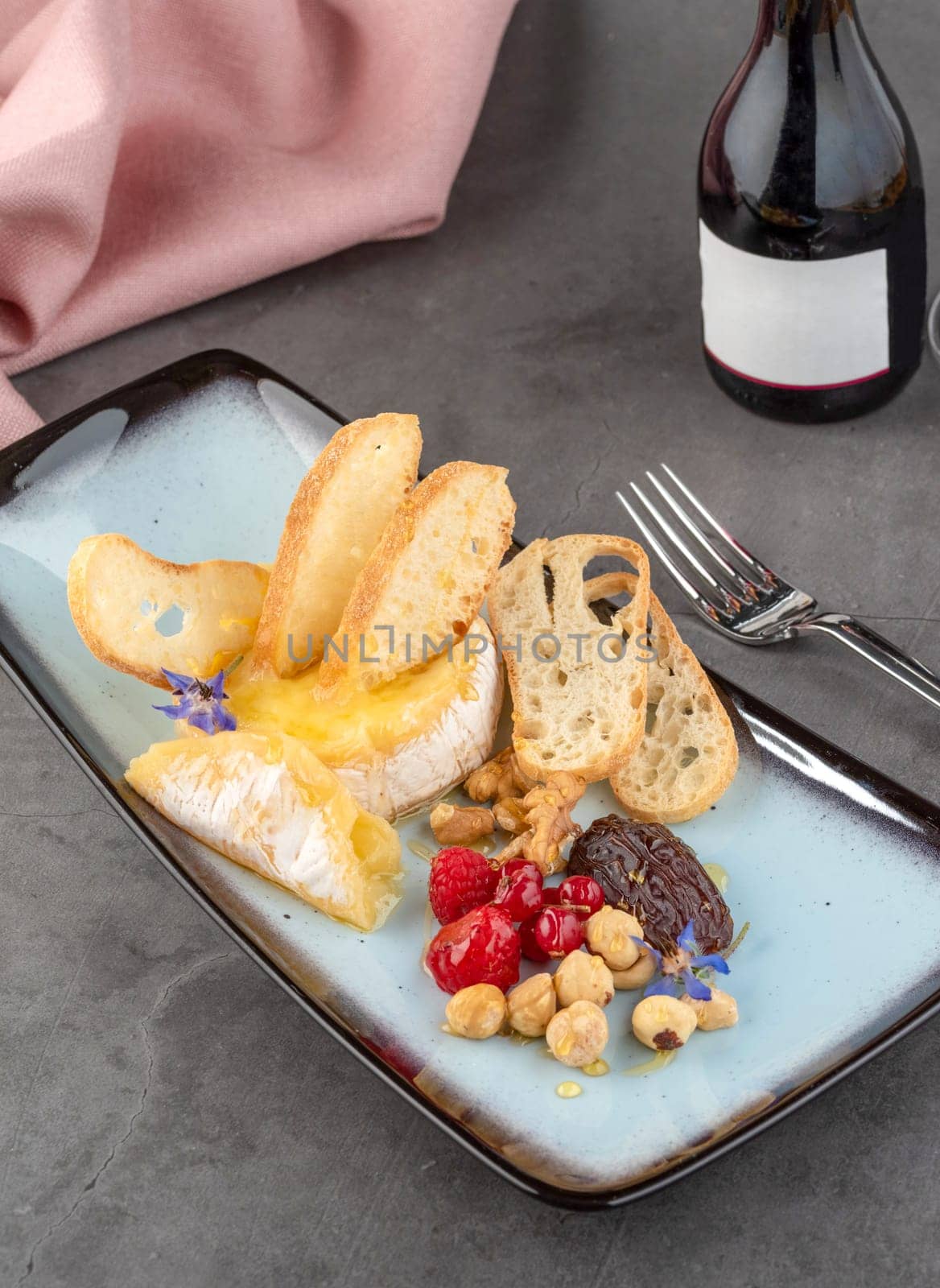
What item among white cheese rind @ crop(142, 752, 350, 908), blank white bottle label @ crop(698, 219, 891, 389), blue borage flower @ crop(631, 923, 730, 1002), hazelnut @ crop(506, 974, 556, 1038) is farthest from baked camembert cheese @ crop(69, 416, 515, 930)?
blank white bottle label @ crop(698, 219, 891, 389)

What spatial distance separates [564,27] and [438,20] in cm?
63

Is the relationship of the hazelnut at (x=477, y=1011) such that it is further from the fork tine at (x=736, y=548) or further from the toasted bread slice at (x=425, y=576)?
the fork tine at (x=736, y=548)

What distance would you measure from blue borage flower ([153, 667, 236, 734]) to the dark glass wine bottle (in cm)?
109

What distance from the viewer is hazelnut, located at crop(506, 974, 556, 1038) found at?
5.39 ft

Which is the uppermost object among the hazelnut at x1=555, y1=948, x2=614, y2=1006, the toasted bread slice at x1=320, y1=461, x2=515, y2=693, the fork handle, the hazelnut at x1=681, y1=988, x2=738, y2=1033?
the toasted bread slice at x1=320, y1=461, x2=515, y2=693

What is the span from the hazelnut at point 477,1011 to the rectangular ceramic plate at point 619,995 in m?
0.02

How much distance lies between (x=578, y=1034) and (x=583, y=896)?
18 centimetres

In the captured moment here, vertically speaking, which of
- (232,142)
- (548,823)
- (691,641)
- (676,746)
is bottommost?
(691,641)

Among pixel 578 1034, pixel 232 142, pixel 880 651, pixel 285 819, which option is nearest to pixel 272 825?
pixel 285 819

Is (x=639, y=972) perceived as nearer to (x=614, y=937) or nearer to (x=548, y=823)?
(x=614, y=937)

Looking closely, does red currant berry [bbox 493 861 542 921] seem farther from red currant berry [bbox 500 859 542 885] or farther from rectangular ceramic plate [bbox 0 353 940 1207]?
rectangular ceramic plate [bbox 0 353 940 1207]

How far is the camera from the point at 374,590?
196 centimetres

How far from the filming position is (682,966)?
168 centimetres

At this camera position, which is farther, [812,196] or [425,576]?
[812,196]
